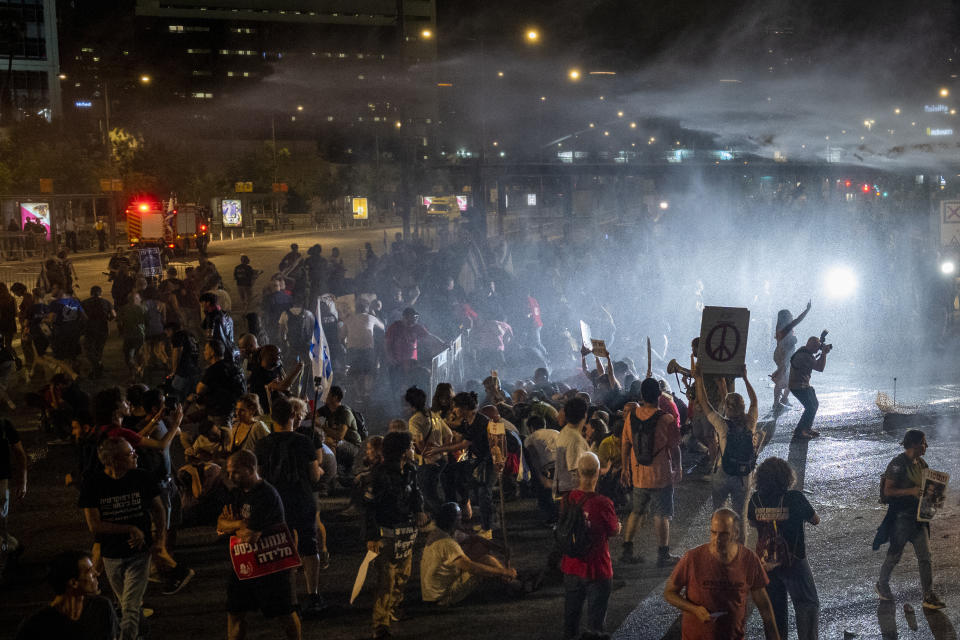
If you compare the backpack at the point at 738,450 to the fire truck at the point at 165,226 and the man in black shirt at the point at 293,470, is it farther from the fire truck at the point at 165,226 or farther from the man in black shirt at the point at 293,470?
the fire truck at the point at 165,226

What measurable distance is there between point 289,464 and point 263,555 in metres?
0.93

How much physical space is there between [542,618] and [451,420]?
203 cm

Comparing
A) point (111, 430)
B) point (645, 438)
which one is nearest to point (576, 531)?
point (645, 438)

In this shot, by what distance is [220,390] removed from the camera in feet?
28.4

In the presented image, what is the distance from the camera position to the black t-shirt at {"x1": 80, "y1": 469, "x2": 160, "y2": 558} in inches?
217

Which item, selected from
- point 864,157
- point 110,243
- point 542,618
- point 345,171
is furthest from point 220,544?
point 345,171

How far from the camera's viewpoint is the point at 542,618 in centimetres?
643

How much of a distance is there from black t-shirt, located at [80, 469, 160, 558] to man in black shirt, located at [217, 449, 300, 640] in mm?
596

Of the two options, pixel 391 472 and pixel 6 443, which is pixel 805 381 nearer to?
pixel 391 472

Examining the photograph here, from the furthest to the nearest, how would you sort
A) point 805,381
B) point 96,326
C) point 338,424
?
point 96,326 → point 805,381 → point 338,424

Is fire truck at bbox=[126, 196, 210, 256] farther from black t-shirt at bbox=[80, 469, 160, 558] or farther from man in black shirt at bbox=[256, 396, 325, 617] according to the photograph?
black t-shirt at bbox=[80, 469, 160, 558]

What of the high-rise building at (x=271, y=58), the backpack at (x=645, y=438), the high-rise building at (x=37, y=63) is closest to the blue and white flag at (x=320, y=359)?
the backpack at (x=645, y=438)

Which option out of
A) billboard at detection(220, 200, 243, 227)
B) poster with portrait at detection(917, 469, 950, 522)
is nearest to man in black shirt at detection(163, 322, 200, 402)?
poster with portrait at detection(917, 469, 950, 522)

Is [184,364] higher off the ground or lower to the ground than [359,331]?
lower
